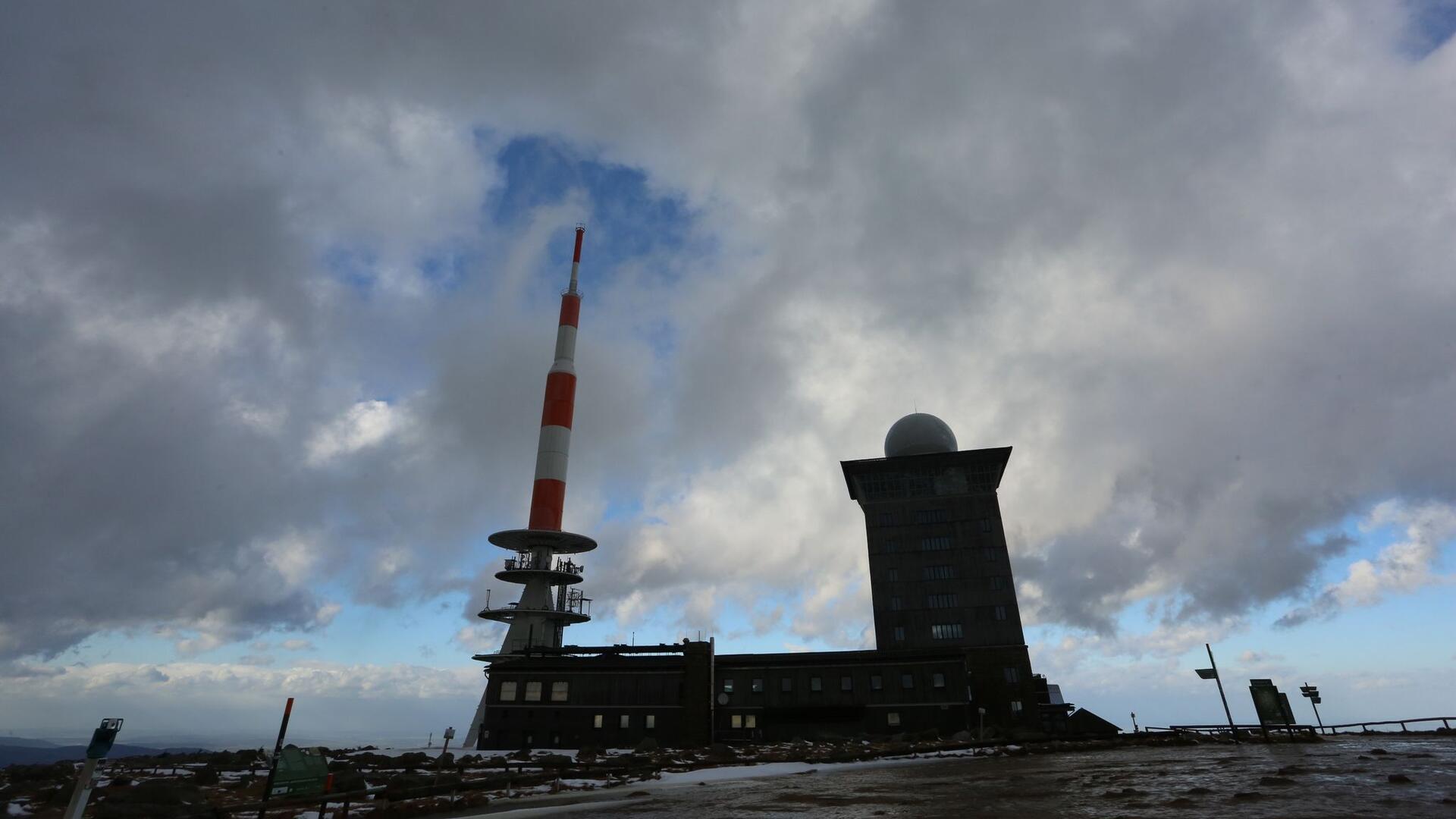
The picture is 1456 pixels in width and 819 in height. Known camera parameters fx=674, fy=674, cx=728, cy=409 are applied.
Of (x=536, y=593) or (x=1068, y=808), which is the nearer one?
(x=1068, y=808)

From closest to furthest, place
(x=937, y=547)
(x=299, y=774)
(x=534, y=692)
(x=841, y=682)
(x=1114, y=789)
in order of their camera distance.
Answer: (x=299, y=774) < (x=1114, y=789) < (x=534, y=692) < (x=841, y=682) < (x=937, y=547)

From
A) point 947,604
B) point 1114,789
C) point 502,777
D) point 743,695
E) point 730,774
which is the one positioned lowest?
point 730,774

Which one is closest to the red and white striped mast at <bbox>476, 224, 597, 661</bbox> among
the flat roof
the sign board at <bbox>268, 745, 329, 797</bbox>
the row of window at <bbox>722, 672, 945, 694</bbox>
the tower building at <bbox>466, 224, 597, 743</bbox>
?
the tower building at <bbox>466, 224, 597, 743</bbox>

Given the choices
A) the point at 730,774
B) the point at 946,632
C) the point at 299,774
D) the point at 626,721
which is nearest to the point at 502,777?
the point at 299,774

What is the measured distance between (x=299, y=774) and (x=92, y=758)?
15.5 ft

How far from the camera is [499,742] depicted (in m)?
53.8

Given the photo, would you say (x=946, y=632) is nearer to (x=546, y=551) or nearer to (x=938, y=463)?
(x=938, y=463)

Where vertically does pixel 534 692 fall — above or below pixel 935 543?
below

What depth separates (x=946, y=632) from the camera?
71.1m

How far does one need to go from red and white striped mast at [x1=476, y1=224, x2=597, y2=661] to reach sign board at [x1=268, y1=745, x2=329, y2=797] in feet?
159

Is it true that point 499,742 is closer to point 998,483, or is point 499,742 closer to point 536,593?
Answer: point 536,593

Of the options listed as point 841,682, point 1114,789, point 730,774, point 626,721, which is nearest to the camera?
point 1114,789

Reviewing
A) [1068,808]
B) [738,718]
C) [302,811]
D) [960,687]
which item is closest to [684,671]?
[738,718]

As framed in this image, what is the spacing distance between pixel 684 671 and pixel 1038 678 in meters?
34.5
